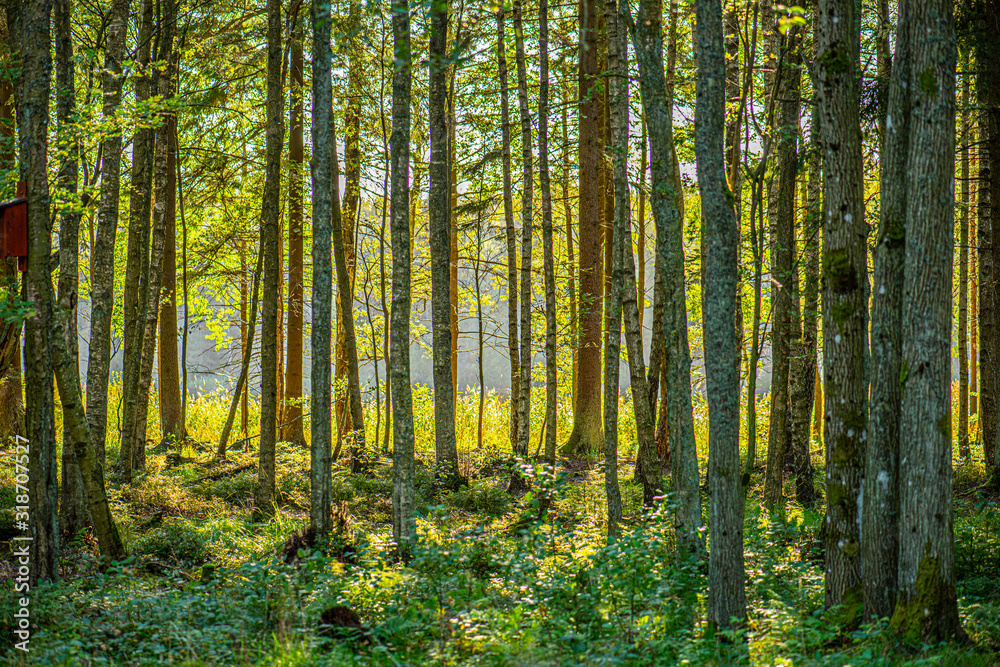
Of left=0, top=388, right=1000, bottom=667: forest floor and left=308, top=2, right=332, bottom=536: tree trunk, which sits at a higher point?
left=308, top=2, right=332, bottom=536: tree trunk

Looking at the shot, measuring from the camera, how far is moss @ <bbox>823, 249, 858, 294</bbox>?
478cm

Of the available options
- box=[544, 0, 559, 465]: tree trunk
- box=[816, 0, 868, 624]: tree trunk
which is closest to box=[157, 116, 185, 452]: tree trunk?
box=[544, 0, 559, 465]: tree trunk

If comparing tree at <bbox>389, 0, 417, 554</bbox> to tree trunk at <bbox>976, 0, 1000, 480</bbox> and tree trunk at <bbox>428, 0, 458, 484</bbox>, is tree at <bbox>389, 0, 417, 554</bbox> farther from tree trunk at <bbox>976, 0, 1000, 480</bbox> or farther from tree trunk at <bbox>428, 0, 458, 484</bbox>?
tree trunk at <bbox>976, 0, 1000, 480</bbox>

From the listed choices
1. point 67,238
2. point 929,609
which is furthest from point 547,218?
point 929,609

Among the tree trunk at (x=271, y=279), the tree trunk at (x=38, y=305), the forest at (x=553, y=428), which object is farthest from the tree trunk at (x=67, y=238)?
the tree trunk at (x=271, y=279)

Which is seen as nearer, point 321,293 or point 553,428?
point 321,293

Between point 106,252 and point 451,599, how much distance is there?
5675 mm

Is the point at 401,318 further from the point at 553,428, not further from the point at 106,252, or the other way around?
the point at 553,428

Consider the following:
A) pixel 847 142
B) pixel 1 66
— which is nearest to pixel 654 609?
pixel 847 142

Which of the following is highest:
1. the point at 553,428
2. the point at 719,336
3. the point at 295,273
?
the point at 295,273

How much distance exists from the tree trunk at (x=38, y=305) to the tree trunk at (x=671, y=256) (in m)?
4.93

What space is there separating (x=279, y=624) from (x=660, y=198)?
14.9 ft

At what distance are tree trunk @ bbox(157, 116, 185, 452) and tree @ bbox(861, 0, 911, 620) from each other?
1312 cm

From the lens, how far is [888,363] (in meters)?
4.66
